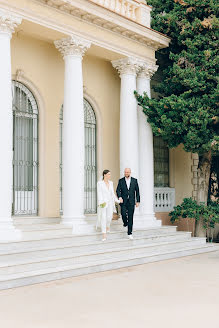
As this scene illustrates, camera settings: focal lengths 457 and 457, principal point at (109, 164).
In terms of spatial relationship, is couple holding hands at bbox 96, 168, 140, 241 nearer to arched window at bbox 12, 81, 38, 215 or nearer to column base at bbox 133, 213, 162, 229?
column base at bbox 133, 213, 162, 229

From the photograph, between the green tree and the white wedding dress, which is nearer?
the white wedding dress

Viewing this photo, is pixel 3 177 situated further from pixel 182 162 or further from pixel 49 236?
pixel 182 162

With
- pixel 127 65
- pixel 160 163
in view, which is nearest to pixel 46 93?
pixel 127 65

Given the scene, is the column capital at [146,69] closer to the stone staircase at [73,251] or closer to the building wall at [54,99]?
the building wall at [54,99]

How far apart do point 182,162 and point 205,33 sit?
15.8 ft

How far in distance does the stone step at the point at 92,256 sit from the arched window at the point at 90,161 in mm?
2761

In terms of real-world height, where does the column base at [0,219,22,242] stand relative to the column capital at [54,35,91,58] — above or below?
below

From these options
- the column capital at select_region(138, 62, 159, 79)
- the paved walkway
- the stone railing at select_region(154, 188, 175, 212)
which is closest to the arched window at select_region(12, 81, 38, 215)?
the column capital at select_region(138, 62, 159, 79)

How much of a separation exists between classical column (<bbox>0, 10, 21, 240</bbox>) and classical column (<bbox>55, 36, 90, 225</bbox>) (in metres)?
1.99

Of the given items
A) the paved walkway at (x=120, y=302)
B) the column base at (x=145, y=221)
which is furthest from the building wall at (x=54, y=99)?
the paved walkway at (x=120, y=302)

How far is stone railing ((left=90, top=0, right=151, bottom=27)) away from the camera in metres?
13.0

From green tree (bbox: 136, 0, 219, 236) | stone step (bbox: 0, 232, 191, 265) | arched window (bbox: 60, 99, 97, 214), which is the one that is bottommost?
stone step (bbox: 0, 232, 191, 265)

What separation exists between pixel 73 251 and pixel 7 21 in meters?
5.25

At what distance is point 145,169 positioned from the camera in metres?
14.1
